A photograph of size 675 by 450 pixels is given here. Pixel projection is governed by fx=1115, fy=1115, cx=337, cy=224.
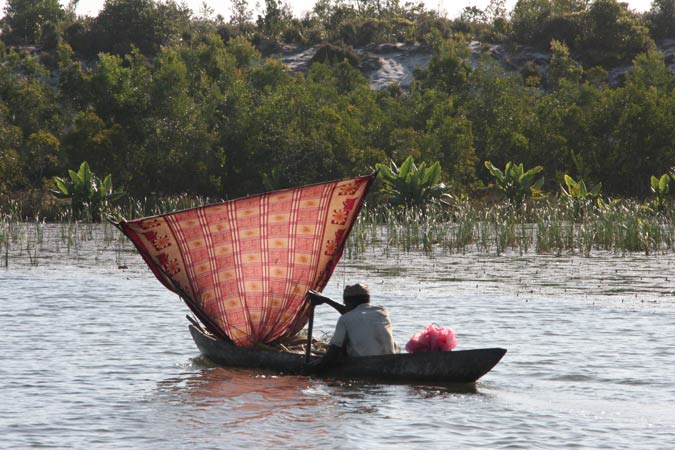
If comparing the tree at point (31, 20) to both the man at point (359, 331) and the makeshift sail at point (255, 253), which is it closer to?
the makeshift sail at point (255, 253)

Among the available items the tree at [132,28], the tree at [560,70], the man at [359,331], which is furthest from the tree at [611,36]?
the man at [359,331]

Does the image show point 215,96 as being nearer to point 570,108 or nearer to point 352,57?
point 570,108

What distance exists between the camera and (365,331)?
12039 mm

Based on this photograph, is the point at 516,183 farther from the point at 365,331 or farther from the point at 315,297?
the point at 365,331

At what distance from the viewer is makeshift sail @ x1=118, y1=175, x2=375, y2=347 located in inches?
521

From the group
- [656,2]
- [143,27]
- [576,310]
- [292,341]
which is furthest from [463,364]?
[656,2]

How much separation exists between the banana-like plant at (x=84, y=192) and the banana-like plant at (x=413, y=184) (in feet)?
30.9

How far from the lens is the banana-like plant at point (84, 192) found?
36.2 metres

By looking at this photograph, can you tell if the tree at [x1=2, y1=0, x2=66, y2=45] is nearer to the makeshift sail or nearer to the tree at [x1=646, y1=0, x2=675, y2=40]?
the tree at [x1=646, y1=0, x2=675, y2=40]

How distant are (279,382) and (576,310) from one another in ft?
22.3

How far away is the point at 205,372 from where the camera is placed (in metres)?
13.1

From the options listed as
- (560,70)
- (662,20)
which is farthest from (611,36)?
(560,70)

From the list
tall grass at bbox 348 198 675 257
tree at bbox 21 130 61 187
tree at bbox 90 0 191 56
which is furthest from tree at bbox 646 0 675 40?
tall grass at bbox 348 198 675 257

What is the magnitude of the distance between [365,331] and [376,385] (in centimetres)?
59
